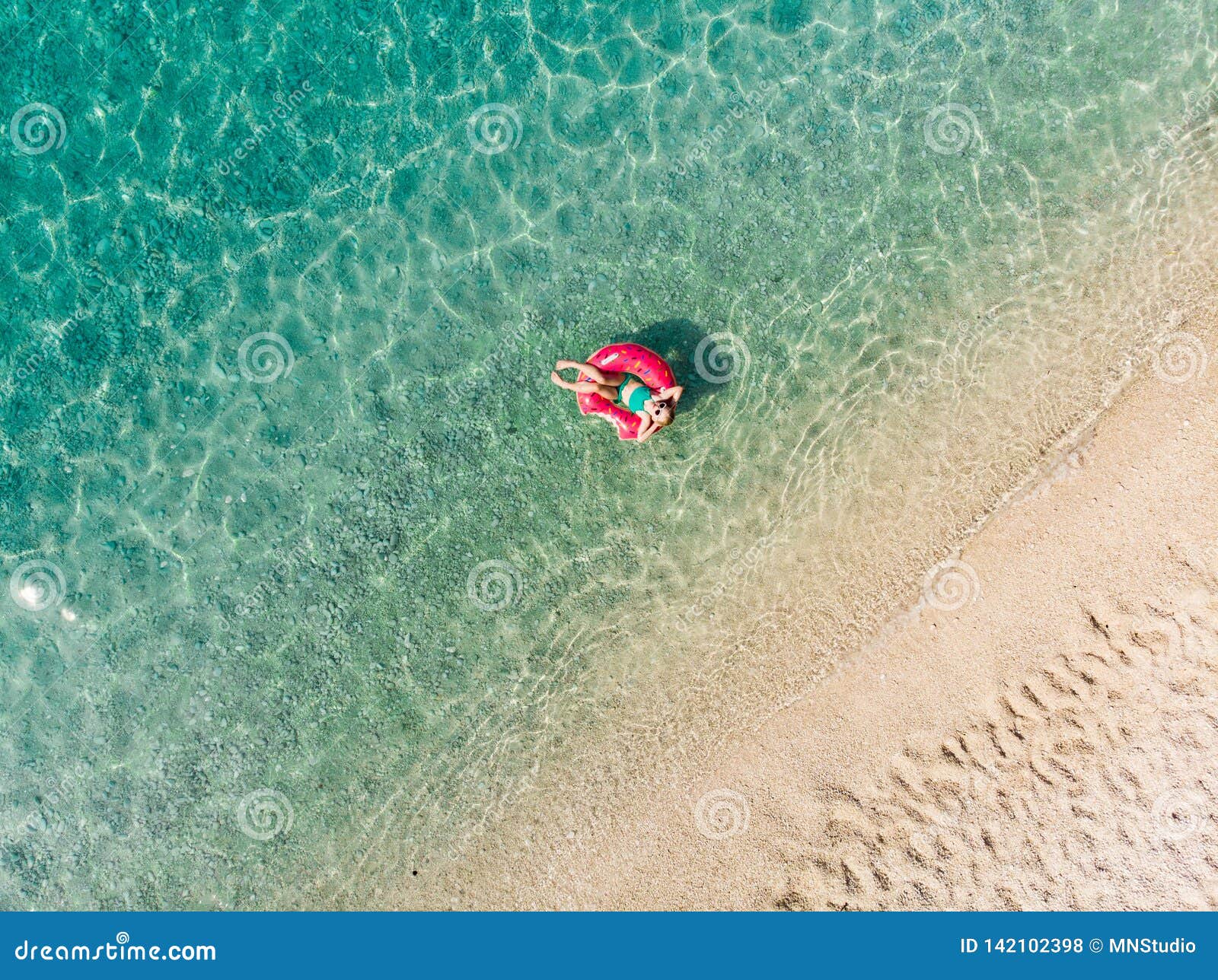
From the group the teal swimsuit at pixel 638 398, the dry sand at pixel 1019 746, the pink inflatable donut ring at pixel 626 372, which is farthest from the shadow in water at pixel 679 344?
the dry sand at pixel 1019 746

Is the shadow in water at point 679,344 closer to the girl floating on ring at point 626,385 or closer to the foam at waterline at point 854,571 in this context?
the girl floating on ring at point 626,385

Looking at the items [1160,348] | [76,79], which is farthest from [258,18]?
[1160,348]

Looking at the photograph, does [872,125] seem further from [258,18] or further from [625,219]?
[258,18]

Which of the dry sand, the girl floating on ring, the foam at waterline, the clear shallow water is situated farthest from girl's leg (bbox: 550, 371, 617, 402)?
the dry sand

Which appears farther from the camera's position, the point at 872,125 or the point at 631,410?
the point at 872,125

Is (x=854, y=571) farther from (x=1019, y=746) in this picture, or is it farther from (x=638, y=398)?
(x=638, y=398)
